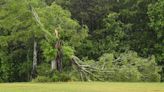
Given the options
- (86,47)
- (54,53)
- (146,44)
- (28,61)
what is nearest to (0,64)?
(28,61)

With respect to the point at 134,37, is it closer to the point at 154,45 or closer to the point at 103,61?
the point at 154,45

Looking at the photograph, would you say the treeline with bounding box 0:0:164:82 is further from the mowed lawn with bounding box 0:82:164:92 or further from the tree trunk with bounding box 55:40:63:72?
the mowed lawn with bounding box 0:82:164:92

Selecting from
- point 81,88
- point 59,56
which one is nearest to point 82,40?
point 59,56

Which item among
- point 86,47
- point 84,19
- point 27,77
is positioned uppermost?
point 84,19

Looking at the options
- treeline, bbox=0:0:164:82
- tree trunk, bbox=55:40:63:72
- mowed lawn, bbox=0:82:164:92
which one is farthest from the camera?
treeline, bbox=0:0:164:82

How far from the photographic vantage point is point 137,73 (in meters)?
25.9

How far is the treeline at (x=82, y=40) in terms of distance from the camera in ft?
87.0

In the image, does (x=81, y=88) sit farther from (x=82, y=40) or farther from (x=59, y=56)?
(x=82, y=40)

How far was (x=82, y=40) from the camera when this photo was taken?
110 ft

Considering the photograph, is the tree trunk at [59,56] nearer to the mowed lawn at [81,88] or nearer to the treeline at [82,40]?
the treeline at [82,40]

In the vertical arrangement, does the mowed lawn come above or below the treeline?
below

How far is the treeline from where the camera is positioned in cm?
2653

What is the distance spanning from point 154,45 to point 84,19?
6789 millimetres

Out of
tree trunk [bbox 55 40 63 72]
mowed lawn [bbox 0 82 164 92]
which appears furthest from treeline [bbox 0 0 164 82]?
mowed lawn [bbox 0 82 164 92]
